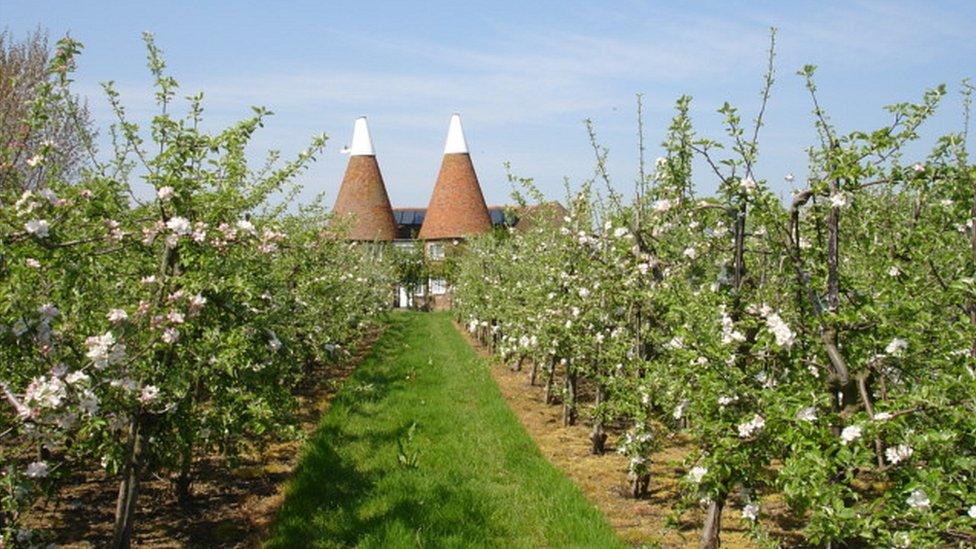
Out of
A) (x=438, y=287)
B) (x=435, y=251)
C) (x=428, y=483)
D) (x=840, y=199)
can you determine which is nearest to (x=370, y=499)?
(x=428, y=483)

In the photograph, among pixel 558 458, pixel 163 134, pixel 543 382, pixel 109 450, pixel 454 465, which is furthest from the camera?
pixel 543 382

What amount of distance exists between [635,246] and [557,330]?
2.81 m

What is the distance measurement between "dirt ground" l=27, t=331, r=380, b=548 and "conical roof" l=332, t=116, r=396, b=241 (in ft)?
104

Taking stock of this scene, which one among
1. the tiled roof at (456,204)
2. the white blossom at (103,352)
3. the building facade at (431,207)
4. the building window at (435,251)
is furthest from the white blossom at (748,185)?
the tiled roof at (456,204)

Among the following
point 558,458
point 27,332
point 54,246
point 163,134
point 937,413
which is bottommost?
point 558,458

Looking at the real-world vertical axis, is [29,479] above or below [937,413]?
below

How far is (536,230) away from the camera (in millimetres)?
13969

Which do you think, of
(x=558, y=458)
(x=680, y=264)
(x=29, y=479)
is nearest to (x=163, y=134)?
(x=29, y=479)

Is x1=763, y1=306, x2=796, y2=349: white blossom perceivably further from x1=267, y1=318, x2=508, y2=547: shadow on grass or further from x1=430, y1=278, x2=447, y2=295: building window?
x1=430, y1=278, x2=447, y2=295: building window

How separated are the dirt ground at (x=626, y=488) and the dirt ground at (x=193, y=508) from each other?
9.09ft

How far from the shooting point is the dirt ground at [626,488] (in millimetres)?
5875

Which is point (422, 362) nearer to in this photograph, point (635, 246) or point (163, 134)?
point (635, 246)

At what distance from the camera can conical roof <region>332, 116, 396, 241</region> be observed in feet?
130

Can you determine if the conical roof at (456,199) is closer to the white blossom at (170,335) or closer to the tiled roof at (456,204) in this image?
the tiled roof at (456,204)
